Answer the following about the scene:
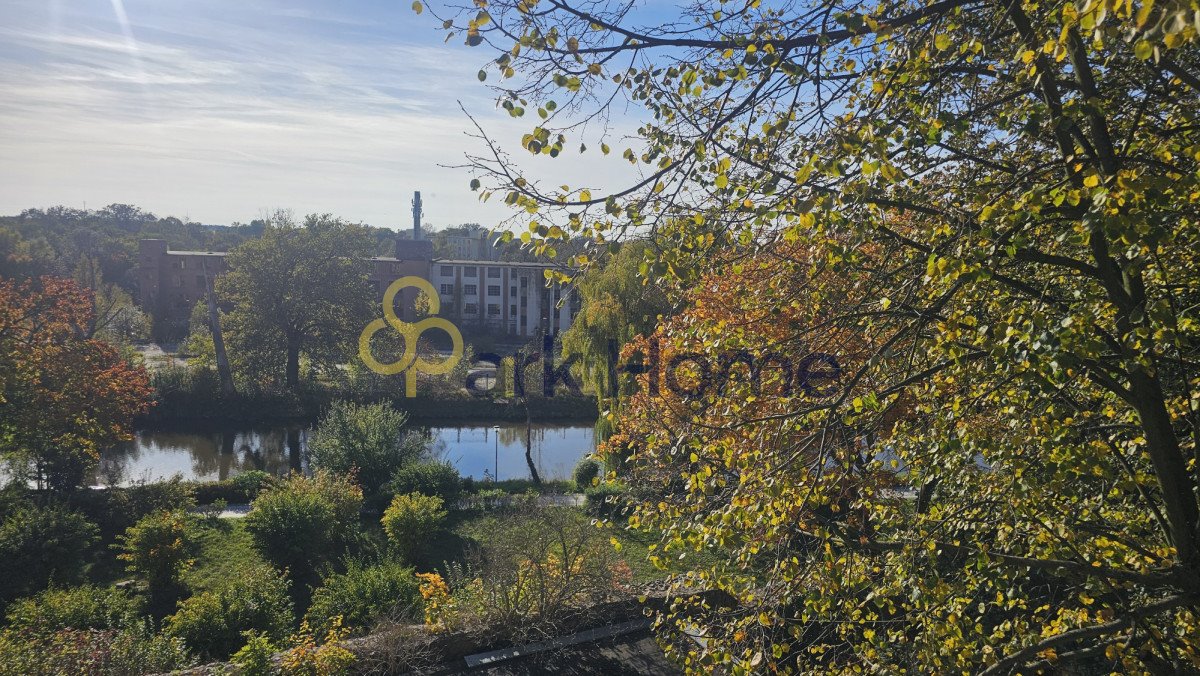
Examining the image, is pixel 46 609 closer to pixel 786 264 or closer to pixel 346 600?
pixel 346 600

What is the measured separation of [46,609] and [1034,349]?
1111 cm

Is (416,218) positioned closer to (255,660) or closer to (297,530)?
(297,530)

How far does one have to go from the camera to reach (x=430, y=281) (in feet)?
163

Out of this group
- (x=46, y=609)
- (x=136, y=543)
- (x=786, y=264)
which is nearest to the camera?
(x=786, y=264)

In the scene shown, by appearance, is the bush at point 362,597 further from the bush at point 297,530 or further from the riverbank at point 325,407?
the riverbank at point 325,407

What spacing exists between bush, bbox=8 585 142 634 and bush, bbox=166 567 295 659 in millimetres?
684

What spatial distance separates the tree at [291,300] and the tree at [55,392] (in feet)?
46.4

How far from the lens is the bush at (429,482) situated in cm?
1634

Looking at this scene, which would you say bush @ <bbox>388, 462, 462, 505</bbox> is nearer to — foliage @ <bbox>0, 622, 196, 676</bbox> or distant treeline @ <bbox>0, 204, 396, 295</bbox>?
foliage @ <bbox>0, 622, 196, 676</bbox>

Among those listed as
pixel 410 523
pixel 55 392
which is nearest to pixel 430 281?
pixel 55 392

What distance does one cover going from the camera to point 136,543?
11.7 meters

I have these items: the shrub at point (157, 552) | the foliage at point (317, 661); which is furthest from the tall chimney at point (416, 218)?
the foliage at point (317, 661)

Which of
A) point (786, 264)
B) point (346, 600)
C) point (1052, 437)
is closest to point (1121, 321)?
point (1052, 437)

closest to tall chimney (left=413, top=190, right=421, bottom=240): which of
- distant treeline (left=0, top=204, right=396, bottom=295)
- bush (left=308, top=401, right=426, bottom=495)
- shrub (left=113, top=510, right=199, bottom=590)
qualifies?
distant treeline (left=0, top=204, right=396, bottom=295)
